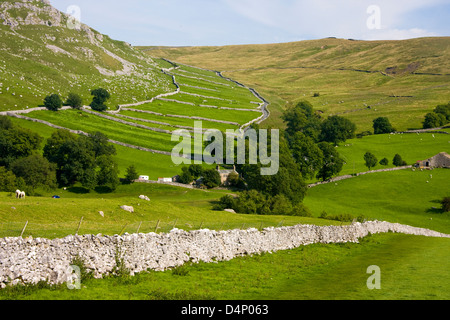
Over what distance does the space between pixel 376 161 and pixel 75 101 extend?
10359 centimetres

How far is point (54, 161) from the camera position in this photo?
97.1m

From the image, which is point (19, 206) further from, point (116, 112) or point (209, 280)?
point (116, 112)

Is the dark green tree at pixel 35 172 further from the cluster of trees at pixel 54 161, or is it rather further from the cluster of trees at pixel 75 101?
the cluster of trees at pixel 75 101

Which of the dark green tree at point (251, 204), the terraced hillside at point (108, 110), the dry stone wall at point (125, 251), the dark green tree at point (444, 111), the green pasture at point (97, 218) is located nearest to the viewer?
the dry stone wall at point (125, 251)

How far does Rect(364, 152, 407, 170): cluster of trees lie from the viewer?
12006 centimetres

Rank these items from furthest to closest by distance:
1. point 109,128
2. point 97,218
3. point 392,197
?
point 109,128 → point 392,197 → point 97,218

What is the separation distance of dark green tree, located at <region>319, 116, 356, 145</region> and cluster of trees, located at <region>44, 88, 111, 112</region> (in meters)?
85.5

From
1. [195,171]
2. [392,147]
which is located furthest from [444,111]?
[195,171]

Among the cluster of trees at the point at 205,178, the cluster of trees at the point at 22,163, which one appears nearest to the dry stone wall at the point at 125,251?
the cluster of trees at the point at 22,163

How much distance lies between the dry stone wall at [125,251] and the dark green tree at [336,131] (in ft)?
417

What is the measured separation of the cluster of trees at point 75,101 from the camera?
445ft

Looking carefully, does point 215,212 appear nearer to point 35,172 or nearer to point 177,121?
point 35,172
